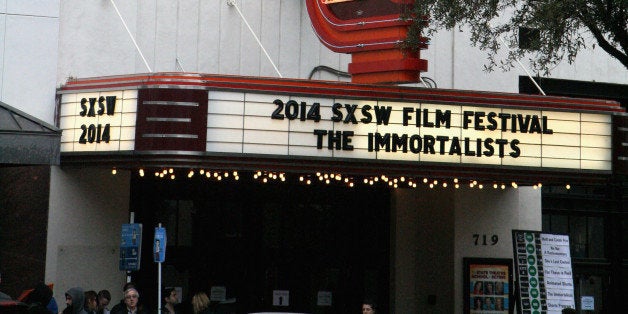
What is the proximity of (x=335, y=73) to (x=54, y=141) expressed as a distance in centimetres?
712

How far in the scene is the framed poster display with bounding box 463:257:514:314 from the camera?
21.9 m

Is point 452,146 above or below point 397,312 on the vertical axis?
above

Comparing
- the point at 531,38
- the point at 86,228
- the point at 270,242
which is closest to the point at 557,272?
the point at 270,242

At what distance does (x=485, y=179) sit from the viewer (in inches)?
739

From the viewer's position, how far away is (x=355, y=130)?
18.0 meters

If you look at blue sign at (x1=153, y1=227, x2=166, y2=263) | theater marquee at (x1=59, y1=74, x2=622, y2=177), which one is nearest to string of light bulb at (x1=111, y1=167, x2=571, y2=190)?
theater marquee at (x1=59, y1=74, x2=622, y2=177)

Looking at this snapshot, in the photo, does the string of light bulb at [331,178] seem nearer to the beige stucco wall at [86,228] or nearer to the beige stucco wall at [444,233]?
the beige stucco wall at [444,233]

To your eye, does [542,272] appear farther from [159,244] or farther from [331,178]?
[159,244]

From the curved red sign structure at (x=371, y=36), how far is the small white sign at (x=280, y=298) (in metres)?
5.53

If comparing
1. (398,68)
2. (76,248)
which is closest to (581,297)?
(398,68)

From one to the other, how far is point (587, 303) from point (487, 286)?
308 cm

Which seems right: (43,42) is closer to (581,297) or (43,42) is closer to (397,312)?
(397,312)

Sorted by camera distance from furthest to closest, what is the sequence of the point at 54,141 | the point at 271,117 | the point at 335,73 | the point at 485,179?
the point at 335,73 → the point at 485,179 → the point at 271,117 → the point at 54,141

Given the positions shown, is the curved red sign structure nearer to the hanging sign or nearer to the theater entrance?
the theater entrance
